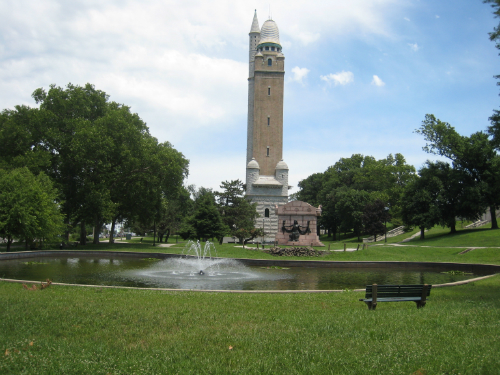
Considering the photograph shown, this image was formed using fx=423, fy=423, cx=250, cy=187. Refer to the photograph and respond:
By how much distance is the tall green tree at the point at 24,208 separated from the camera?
89.4ft

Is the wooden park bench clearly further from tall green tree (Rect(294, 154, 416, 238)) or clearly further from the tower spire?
the tower spire

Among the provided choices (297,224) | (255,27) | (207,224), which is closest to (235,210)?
(207,224)

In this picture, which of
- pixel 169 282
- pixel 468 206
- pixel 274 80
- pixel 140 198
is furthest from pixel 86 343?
pixel 274 80

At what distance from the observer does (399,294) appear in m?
9.05

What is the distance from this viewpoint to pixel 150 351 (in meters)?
5.65

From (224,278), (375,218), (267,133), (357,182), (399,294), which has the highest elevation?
(267,133)

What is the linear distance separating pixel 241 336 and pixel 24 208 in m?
25.6

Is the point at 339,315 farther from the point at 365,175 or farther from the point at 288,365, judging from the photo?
the point at 365,175

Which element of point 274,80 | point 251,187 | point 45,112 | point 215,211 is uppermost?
point 274,80

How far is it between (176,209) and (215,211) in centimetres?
1890

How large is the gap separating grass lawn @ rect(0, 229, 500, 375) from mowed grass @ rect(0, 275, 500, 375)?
0.02 meters

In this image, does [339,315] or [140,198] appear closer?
[339,315]

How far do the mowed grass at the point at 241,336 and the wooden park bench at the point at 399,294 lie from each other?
0.80ft

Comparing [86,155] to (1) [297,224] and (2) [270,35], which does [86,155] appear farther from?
(2) [270,35]
